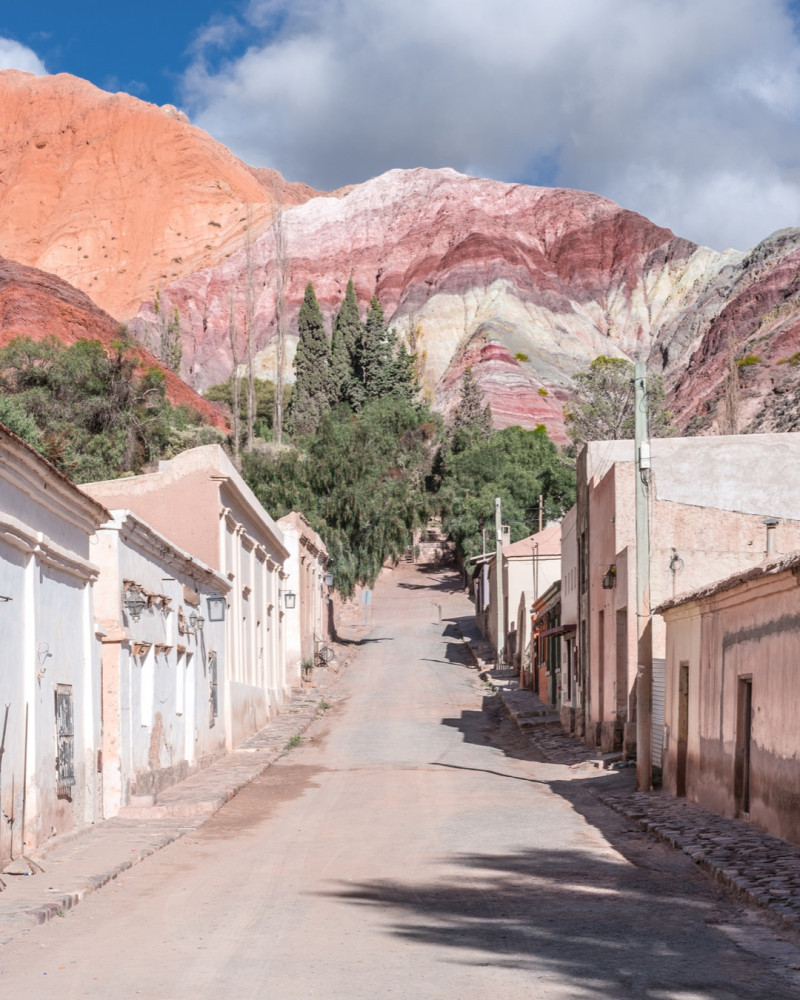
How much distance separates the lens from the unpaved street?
6.90 meters

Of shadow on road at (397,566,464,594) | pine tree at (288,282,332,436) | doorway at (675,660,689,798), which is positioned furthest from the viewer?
pine tree at (288,282,332,436)

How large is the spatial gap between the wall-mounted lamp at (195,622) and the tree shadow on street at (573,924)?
32.8 ft

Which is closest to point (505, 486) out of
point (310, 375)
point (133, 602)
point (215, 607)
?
point (310, 375)

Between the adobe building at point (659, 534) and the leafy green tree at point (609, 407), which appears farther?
the leafy green tree at point (609, 407)

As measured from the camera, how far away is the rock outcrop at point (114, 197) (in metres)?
178

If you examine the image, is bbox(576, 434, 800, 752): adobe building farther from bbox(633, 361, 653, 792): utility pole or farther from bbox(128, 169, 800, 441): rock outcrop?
bbox(128, 169, 800, 441): rock outcrop

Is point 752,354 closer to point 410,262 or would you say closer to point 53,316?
point 53,316

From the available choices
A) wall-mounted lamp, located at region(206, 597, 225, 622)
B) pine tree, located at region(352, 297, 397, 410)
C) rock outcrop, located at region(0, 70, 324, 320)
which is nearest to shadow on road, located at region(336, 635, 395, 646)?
wall-mounted lamp, located at region(206, 597, 225, 622)

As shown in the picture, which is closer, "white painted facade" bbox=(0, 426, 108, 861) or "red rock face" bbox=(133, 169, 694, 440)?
"white painted facade" bbox=(0, 426, 108, 861)

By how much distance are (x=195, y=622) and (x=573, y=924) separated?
1362 cm

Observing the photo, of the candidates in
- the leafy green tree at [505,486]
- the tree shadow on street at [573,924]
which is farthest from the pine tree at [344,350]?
the tree shadow on street at [573,924]

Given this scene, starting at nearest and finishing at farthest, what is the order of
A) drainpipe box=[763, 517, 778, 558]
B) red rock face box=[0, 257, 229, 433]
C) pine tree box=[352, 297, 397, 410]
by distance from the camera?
drainpipe box=[763, 517, 778, 558]
red rock face box=[0, 257, 229, 433]
pine tree box=[352, 297, 397, 410]

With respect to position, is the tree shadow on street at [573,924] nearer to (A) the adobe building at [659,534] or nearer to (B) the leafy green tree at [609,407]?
(A) the adobe building at [659,534]

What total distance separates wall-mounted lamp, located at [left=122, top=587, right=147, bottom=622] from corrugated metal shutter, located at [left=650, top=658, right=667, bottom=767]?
7.77m
